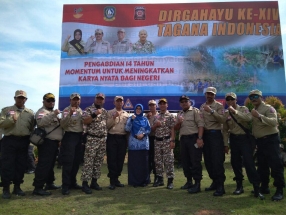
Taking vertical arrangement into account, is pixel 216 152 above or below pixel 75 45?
below

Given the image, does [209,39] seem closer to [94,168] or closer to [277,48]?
[277,48]

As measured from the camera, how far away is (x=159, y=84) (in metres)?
9.34

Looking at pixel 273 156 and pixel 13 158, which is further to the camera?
pixel 13 158

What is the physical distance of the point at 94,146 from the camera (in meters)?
4.24

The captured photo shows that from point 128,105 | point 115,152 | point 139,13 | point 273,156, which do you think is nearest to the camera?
point 273,156

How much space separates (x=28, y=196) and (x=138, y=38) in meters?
6.89

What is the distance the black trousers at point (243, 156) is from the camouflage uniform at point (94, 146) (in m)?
2.03

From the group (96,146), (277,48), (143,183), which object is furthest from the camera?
(277,48)

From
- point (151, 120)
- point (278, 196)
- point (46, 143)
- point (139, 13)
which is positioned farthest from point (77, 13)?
point (278, 196)

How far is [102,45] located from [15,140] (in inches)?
248

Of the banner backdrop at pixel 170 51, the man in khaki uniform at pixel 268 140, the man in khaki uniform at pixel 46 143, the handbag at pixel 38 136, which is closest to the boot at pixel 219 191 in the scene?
the man in khaki uniform at pixel 268 140

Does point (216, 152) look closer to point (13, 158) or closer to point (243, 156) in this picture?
point (243, 156)

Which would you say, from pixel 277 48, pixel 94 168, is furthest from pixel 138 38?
pixel 94 168

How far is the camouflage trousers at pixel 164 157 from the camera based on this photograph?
4484 millimetres
